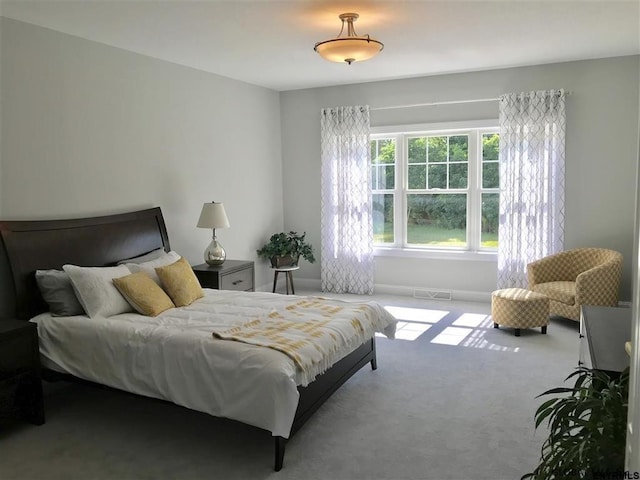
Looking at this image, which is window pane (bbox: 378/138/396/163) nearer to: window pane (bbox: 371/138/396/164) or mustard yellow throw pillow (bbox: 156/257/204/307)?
window pane (bbox: 371/138/396/164)

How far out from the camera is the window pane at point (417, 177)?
6477 mm

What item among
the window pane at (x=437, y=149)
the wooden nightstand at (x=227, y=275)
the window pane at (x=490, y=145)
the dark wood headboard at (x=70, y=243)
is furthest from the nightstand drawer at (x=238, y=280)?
the window pane at (x=490, y=145)

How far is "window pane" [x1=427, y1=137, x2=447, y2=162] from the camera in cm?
631

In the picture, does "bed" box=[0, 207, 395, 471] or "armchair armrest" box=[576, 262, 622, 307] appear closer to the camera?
"bed" box=[0, 207, 395, 471]

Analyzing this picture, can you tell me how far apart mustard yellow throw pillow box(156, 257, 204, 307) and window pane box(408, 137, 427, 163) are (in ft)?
11.6

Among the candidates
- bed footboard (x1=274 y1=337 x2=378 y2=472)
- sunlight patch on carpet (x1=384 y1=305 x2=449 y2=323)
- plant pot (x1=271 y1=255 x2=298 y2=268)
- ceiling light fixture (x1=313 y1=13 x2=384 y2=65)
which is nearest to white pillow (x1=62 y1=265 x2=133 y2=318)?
bed footboard (x1=274 y1=337 x2=378 y2=472)

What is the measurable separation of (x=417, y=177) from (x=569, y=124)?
5.99ft

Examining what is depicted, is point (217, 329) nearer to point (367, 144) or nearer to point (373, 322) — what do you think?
point (373, 322)

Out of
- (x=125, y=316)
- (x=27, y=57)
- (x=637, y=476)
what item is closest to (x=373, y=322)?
(x=125, y=316)

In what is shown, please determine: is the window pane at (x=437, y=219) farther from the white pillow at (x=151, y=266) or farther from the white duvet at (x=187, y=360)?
the white pillow at (x=151, y=266)

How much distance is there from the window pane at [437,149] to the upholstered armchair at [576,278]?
69.5 inches

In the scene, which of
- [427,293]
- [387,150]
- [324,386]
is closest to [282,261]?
[427,293]

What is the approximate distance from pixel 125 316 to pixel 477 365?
8.96ft

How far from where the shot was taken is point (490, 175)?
6.12 m
